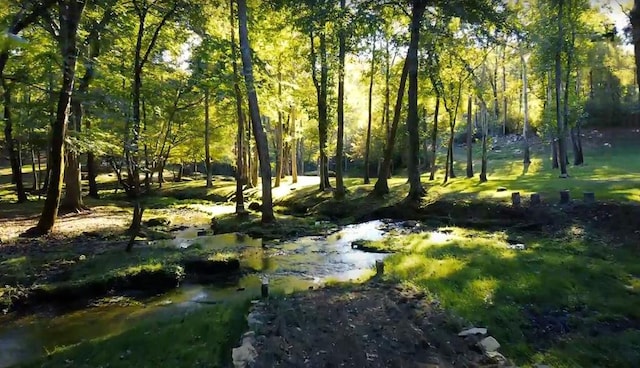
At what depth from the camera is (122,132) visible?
12.4 meters

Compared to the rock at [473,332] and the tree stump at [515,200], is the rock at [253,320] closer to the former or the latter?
the rock at [473,332]

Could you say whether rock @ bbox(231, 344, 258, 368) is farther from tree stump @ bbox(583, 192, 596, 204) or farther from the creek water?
tree stump @ bbox(583, 192, 596, 204)

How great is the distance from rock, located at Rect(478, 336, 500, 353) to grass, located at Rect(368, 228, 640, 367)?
23 centimetres

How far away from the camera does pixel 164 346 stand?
627 centimetres

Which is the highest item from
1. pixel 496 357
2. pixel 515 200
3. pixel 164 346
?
pixel 515 200

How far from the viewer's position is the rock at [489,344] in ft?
19.2

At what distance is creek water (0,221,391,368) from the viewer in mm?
7418

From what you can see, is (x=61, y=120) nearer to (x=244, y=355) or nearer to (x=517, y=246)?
(x=244, y=355)

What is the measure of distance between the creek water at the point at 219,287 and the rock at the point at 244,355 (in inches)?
116

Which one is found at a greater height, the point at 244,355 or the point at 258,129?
the point at 258,129

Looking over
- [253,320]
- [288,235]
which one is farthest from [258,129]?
[253,320]

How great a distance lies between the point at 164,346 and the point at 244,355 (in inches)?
55.0

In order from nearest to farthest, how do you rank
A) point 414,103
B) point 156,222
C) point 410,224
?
point 410,224, point 414,103, point 156,222

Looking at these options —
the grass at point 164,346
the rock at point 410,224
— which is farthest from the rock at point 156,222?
the grass at point 164,346
